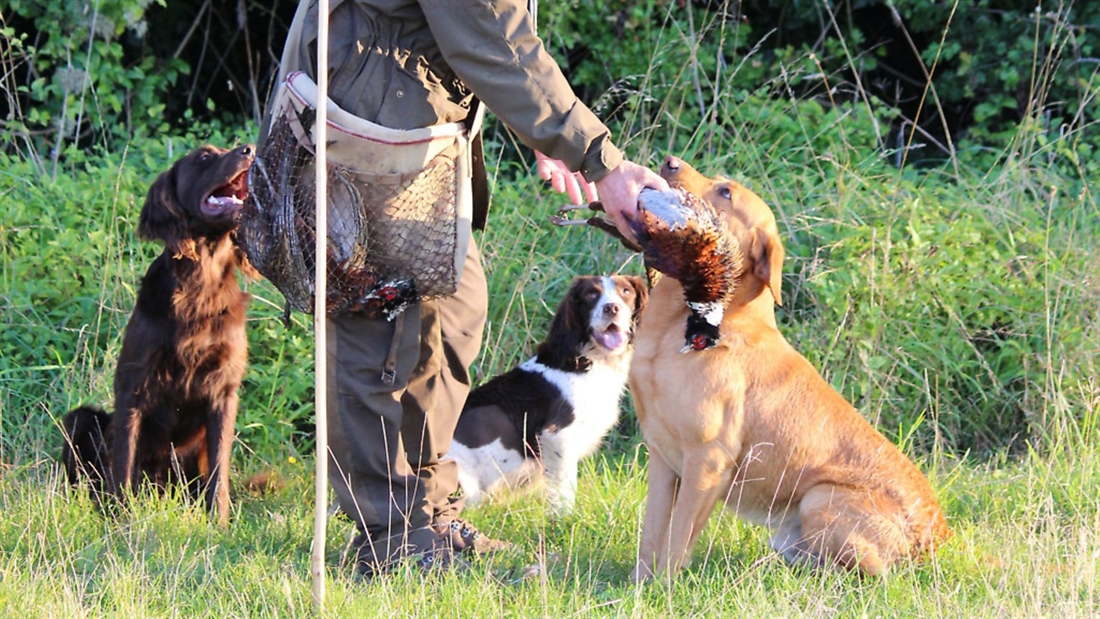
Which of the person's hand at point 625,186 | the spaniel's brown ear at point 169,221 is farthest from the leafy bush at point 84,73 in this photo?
the person's hand at point 625,186

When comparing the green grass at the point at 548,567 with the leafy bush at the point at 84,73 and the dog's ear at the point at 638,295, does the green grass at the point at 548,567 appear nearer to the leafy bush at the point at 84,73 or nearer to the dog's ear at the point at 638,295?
the dog's ear at the point at 638,295

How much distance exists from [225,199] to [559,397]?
175cm

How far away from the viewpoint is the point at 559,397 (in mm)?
5301

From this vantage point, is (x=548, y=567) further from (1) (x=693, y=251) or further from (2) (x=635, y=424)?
(2) (x=635, y=424)

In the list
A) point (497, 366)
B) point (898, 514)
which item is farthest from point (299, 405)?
point (898, 514)

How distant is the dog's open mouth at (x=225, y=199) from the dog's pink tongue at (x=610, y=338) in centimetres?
172

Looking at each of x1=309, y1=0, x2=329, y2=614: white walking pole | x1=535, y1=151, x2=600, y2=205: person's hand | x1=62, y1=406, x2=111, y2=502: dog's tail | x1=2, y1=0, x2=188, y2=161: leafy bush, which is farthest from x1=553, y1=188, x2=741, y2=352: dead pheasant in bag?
x1=2, y1=0, x2=188, y2=161: leafy bush

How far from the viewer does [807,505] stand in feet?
11.8

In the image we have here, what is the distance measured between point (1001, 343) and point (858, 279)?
74 centimetres

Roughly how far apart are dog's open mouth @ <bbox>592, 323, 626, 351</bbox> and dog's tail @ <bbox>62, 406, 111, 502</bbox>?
2129 millimetres

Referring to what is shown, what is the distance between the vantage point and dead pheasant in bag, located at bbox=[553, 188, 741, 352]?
125 inches

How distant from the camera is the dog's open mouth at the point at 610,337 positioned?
527 cm

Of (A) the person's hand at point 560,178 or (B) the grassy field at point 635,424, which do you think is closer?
(B) the grassy field at point 635,424

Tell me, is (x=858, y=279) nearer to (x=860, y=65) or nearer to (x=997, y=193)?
(x=997, y=193)
